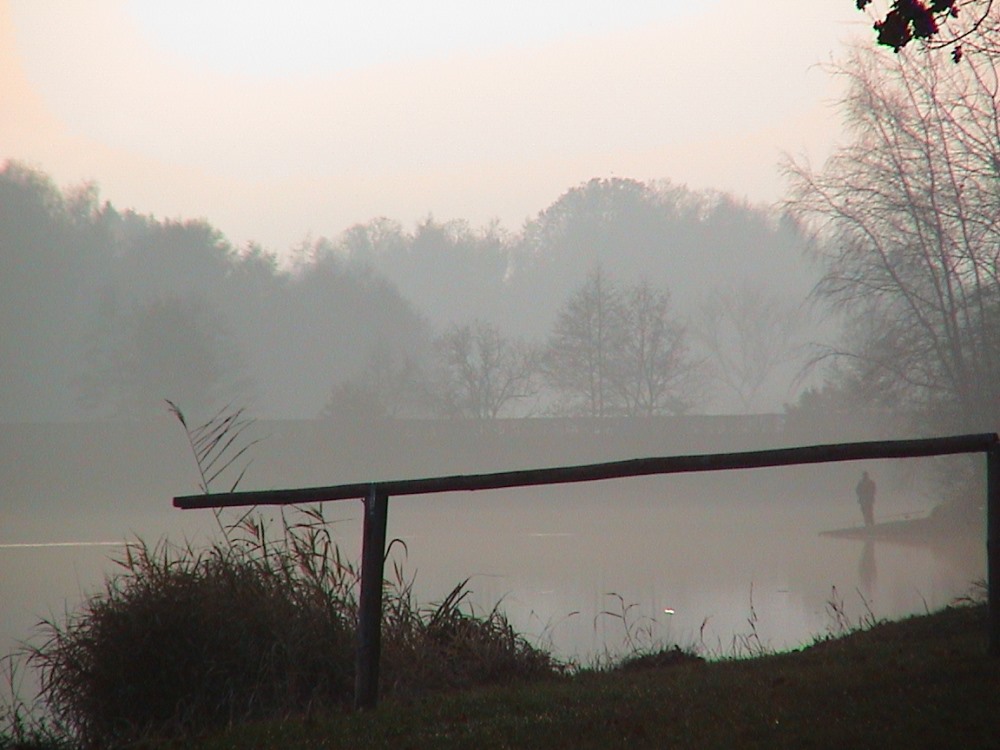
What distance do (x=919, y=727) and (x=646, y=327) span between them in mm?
53529

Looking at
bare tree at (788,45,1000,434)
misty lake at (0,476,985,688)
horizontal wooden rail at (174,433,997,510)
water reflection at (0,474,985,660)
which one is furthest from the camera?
bare tree at (788,45,1000,434)

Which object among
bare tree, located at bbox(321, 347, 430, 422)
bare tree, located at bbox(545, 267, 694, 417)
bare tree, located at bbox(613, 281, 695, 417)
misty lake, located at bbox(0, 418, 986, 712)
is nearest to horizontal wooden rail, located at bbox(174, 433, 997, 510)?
misty lake, located at bbox(0, 418, 986, 712)

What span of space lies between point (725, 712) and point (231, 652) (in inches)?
117

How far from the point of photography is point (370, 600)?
525 centimetres

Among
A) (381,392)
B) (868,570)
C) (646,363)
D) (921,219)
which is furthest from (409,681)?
(646,363)

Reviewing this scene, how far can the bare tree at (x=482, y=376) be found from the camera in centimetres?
5784

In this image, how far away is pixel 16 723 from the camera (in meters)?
5.75

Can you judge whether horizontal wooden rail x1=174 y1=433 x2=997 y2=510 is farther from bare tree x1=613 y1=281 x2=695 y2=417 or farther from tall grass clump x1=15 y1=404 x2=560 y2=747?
bare tree x1=613 y1=281 x2=695 y2=417

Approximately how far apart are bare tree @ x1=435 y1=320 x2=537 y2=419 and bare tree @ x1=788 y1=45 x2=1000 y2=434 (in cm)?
3105

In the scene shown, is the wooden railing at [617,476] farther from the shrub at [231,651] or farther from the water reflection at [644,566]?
the water reflection at [644,566]

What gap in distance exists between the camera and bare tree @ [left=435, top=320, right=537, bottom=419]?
5784 cm

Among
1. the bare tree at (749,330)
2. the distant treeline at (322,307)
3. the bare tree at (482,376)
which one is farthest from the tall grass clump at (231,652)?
the bare tree at (749,330)

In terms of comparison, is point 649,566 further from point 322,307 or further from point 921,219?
point 322,307

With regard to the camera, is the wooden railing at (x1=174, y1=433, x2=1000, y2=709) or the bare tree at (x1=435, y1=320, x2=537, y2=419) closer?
the wooden railing at (x1=174, y1=433, x2=1000, y2=709)
